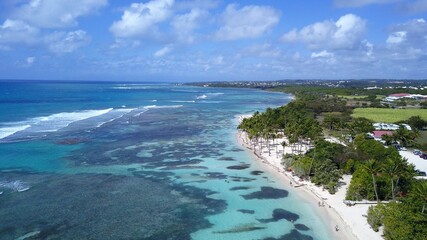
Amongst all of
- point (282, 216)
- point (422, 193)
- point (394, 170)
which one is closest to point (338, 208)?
point (282, 216)

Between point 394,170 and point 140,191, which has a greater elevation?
point 394,170

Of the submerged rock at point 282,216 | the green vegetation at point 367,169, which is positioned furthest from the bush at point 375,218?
the submerged rock at point 282,216

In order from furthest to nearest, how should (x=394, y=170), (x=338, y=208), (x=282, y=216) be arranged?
(x=338, y=208) → (x=394, y=170) → (x=282, y=216)

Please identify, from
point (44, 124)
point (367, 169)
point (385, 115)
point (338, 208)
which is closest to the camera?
point (338, 208)

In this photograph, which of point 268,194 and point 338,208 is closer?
point 338,208

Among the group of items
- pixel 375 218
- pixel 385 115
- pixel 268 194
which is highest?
pixel 385 115

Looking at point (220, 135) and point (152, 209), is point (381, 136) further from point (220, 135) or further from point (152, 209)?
point (152, 209)

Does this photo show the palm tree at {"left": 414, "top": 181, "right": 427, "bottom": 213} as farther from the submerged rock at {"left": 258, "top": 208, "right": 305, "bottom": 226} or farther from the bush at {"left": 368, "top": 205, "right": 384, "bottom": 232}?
the submerged rock at {"left": 258, "top": 208, "right": 305, "bottom": 226}

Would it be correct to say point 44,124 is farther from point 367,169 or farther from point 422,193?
point 422,193

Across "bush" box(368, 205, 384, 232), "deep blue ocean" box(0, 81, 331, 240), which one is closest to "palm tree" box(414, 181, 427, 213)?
"bush" box(368, 205, 384, 232)

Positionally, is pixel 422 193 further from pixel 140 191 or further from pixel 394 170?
pixel 140 191
